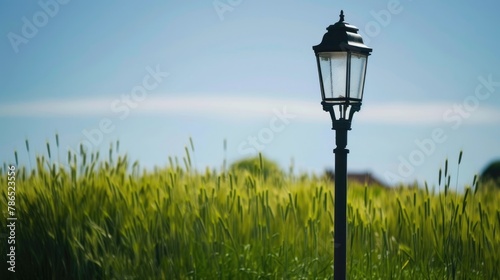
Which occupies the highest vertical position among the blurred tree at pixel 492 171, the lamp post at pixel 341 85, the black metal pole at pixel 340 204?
the lamp post at pixel 341 85

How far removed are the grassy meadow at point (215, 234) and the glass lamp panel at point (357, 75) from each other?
5.31 ft

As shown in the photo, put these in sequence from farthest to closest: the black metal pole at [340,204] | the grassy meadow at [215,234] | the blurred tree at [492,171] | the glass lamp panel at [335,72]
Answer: the blurred tree at [492,171] < the grassy meadow at [215,234] < the black metal pole at [340,204] < the glass lamp panel at [335,72]

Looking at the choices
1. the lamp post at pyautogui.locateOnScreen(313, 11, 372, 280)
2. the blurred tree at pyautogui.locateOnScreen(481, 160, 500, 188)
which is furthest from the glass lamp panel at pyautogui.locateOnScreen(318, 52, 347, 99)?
the blurred tree at pyautogui.locateOnScreen(481, 160, 500, 188)

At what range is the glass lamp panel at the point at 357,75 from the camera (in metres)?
5.43

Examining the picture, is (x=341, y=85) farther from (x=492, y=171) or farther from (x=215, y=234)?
(x=492, y=171)

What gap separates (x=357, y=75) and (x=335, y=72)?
7.7 inches

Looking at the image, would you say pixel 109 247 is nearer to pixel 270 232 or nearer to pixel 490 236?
pixel 270 232

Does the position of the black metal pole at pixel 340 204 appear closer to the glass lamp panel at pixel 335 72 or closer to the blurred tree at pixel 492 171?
the glass lamp panel at pixel 335 72

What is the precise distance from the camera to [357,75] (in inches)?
215

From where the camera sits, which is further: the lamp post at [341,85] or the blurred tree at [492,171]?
the blurred tree at [492,171]

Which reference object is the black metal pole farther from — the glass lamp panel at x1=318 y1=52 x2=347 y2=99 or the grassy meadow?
the grassy meadow

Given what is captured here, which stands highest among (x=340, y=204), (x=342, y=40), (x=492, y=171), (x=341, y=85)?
(x=342, y=40)

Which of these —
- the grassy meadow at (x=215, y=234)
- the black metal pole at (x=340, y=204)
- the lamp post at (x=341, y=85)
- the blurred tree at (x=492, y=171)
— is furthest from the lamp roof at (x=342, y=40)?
the blurred tree at (x=492, y=171)

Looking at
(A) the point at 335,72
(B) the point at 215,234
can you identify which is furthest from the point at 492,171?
(A) the point at 335,72
